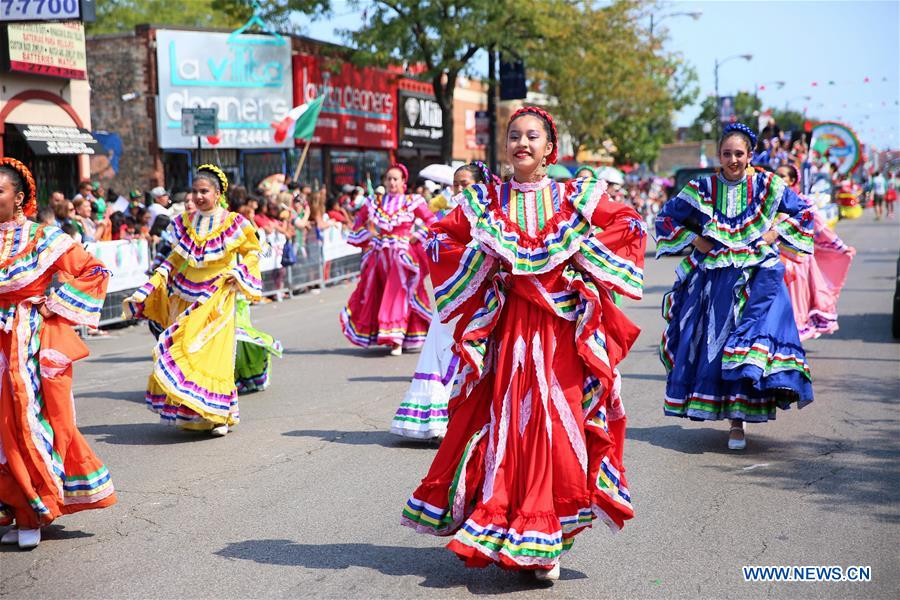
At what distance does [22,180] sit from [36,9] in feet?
39.1

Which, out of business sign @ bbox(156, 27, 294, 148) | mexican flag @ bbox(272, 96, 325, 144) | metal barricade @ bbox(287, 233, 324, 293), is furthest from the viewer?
business sign @ bbox(156, 27, 294, 148)

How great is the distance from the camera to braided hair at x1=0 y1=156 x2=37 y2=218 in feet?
18.8

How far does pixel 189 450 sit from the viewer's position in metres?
7.97

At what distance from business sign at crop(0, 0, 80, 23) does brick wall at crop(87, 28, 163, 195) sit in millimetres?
10418

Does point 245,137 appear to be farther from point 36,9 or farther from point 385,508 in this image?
point 385,508

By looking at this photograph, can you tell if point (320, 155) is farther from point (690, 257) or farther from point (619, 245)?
point (619, 245)

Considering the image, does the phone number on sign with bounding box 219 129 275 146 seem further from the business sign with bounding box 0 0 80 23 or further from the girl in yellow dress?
the girl in yellow dress

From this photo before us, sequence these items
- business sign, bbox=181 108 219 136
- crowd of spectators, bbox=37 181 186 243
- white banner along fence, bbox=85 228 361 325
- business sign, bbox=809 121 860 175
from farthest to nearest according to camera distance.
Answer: business sign, bbox=809 121 860 175, business sign, bbox=181 108 219 136, white banner along fence, bbox=85 228 361 325, crowd of spectators, bbox=37 181 186 243

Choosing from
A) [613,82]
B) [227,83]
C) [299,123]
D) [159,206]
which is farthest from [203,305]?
[613,82]

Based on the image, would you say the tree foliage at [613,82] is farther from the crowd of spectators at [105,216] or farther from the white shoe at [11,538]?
the white shoe at [11,538]

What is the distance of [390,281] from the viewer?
12.6 metres

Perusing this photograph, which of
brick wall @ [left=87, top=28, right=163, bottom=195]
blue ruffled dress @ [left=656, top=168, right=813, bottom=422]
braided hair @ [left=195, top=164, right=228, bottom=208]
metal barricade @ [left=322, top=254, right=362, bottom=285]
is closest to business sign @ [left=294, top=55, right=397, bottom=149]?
brick wall @ [left=87, top=28, right=163, bottom=195]

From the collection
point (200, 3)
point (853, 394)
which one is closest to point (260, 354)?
point (853, 394)

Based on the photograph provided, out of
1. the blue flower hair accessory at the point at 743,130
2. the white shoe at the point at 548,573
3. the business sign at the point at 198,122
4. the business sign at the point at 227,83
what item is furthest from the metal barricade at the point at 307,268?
the white shoe at the point at 548,573
